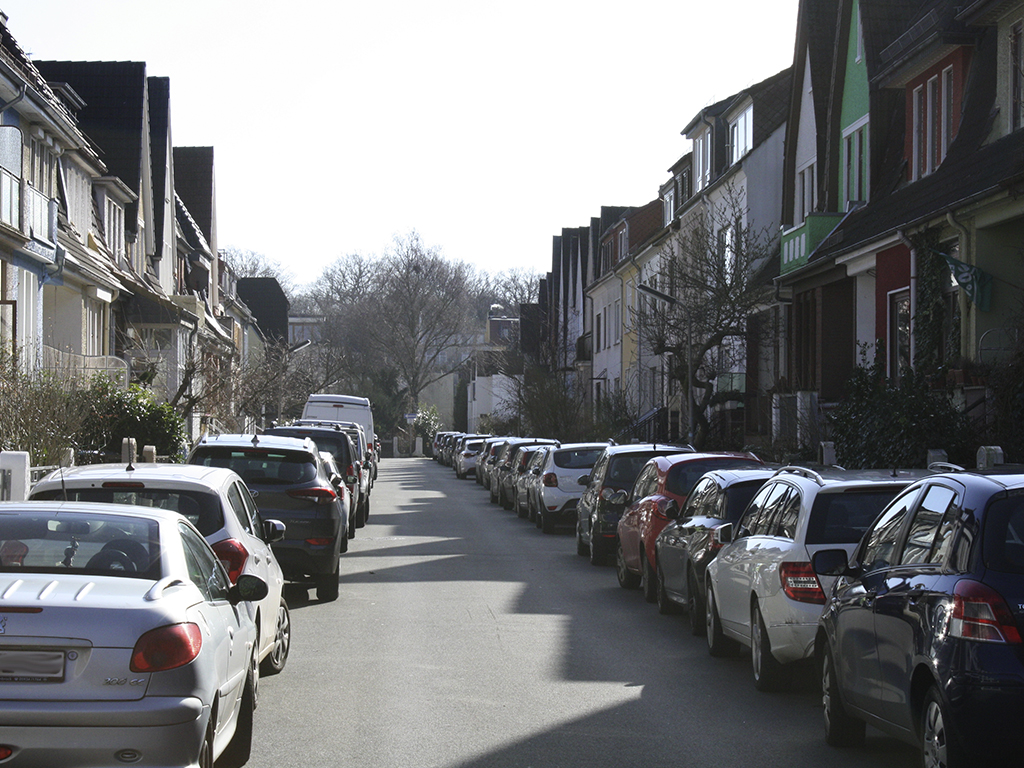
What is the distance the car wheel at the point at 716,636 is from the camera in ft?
34.1

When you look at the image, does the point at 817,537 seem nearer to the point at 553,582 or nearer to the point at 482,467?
the point at 553,582

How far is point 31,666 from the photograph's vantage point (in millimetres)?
5203

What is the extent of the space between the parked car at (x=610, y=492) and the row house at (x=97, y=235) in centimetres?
898

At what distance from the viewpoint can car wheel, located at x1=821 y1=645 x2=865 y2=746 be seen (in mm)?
7312

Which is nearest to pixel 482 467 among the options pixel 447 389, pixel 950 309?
pixel 950 309

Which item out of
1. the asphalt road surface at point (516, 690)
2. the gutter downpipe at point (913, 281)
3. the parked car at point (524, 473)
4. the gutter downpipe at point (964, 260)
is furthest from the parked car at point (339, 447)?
the gutter downpipe at point (964, 260)

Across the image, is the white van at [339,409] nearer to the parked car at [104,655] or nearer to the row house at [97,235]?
the row house at [97,235]

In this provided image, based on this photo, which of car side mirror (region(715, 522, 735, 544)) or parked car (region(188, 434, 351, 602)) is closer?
car side mirror (region(715, 522, 735, 544))

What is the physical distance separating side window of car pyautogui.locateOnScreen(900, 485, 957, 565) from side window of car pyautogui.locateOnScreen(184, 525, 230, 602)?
338 cm

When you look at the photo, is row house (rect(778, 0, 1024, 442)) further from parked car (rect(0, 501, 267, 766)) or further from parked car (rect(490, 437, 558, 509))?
parked car (rect(0, 501, 267, 766))

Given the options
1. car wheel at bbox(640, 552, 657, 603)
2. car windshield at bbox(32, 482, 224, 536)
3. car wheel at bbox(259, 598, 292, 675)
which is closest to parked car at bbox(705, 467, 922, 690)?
car wheel at bbox(259, 598, 292, 675)

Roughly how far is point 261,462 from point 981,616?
378 inches

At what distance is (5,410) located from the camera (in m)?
17.5

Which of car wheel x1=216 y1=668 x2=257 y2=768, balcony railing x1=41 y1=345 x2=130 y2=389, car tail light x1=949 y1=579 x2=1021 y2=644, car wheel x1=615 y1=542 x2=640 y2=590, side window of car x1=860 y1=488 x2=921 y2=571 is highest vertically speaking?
balcony railing x1=41 y1=345 x2=130 y2=389
